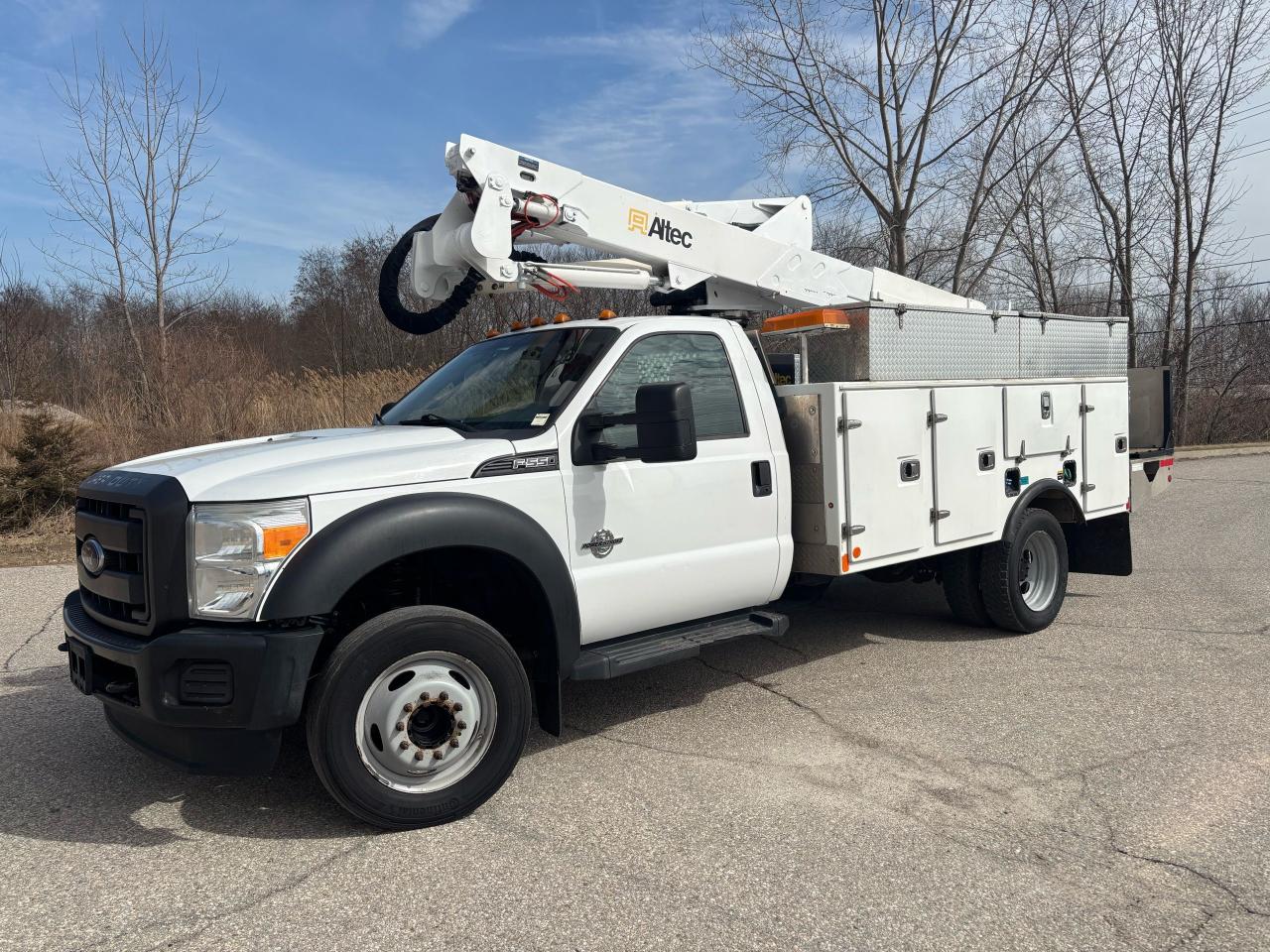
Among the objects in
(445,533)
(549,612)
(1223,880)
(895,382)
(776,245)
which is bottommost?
(1223,880)

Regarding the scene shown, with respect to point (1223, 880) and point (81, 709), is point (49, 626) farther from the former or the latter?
point (1223, 880)

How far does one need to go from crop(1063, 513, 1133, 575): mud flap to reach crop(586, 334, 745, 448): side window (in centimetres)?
368

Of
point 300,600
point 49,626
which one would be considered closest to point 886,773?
point 300,600

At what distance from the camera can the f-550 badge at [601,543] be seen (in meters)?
4.25

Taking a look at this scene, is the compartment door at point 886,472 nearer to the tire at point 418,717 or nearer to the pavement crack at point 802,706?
the pavement crack at point 802,706

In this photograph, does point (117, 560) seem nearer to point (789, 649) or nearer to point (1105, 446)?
point (789, 649)

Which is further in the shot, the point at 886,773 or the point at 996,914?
the point at 886,773

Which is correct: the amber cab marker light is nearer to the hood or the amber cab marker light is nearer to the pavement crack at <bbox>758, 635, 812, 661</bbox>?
the pavement crack at <bbox>758, 635, 812, 661</bbox>

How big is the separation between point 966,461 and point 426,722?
12.3 ft

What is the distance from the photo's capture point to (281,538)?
11.3 ft

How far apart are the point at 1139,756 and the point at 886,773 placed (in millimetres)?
1179

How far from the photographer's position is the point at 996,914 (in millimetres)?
3039

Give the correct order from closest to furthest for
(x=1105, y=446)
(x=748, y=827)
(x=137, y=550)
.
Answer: (x=137, y=550) → (x=748, y=827) → (x=1105, y=446)

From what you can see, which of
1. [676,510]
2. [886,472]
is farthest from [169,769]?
[886,472]
